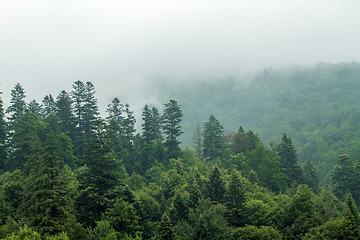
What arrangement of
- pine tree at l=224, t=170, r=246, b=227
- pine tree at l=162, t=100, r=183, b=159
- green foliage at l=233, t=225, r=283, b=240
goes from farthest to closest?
pine tree at l=162, t=100, r=183, b=159, pine tree at l=224, t=170, r=246, b=227, green foliage at l=233, t=225, r=283, b=240

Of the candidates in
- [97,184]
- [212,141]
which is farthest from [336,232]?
[212,141]

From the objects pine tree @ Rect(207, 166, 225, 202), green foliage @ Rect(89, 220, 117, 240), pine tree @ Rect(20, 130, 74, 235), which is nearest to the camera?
green foliage @ Rect(89, 220, 117, 240)

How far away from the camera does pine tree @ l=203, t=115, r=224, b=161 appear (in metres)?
77.2

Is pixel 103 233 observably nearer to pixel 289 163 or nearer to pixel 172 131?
pixel 172 131

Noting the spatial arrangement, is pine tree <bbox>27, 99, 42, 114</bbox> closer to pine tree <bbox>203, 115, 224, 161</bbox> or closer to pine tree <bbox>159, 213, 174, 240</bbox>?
pine tree <bbox>203, 115, 224, 161</bbox>

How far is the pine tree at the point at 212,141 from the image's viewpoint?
7719 centimetres

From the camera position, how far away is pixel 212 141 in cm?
7781

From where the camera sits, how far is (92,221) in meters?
40.9

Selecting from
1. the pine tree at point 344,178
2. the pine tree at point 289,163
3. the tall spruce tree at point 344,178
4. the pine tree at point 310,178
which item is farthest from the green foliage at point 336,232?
the pine tree at point 310,178

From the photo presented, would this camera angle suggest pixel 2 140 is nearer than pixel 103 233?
No

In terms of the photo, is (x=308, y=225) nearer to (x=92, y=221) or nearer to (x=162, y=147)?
(x=92, y=221)

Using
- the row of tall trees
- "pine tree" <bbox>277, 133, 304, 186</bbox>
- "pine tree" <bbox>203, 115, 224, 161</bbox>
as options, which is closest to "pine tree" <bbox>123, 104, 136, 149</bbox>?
the row of tall trees

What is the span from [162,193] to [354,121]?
130856 mm

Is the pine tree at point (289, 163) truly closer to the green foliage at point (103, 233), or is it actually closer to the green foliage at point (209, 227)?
the green foliage at point (209, 227)
